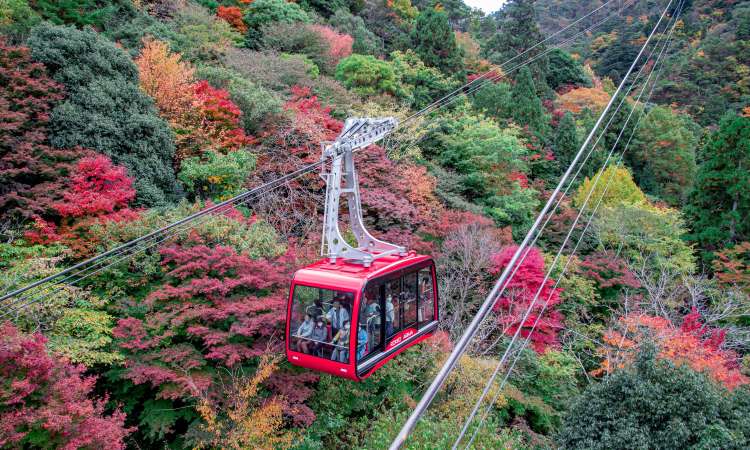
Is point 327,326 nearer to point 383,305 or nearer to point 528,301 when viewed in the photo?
point 383,305

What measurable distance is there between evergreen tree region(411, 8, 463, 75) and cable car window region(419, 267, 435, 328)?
22.1 metres

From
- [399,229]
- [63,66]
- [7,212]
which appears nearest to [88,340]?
[7,212]

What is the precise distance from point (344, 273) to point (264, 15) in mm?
23999

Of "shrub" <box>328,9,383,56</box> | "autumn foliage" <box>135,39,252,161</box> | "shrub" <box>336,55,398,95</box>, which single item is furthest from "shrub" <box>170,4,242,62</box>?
"shrub" <box>328,9,383,56</box>

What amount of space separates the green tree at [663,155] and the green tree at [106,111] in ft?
99.7

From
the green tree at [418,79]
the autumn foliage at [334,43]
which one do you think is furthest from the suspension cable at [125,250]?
the autumn foliage at [334,43]

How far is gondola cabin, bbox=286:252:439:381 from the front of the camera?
6641 millimetres

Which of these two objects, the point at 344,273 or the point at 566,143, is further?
the point at 566,143

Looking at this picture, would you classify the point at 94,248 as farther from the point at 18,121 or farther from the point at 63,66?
the point at 63,66

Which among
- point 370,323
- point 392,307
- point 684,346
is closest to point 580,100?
point 684,346

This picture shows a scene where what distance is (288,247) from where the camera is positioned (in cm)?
1191

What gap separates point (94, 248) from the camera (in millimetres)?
9438

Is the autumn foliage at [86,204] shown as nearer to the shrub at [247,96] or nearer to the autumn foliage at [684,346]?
the shrub at [247,96]

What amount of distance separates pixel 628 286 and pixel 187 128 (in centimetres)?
1722
